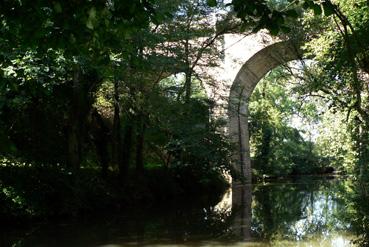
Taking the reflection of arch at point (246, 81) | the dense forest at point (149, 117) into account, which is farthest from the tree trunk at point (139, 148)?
the reflection of arch at point (246, 81)

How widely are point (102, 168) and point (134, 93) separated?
2985 millimetres

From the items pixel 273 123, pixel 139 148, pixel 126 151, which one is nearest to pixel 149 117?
pixel 126 151

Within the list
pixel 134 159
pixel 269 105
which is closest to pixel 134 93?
pixel 134 159

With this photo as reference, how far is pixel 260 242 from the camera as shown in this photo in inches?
311

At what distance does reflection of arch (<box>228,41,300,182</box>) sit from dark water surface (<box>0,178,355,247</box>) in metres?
6.55

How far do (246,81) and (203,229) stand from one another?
14606mm

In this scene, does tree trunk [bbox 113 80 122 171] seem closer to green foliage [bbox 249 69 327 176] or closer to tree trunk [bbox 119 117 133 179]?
tree trunk [bbox 119 117 133 179]

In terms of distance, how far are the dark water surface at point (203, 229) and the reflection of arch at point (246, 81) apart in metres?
6.55

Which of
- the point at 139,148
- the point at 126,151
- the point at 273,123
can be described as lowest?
the point at 126,151

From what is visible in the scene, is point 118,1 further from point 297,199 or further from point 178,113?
point 297,199

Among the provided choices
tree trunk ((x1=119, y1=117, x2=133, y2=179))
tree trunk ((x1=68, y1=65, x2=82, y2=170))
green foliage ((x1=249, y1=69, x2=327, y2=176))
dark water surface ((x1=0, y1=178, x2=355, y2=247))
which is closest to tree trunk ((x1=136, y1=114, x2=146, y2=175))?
tree trunk ((x1=119, y1=117, x2=133, y2=179))

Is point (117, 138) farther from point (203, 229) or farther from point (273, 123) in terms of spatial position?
point (273, 123)

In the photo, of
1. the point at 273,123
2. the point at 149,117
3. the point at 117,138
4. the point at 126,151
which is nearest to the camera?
the point at 149,117

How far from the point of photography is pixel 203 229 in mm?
9711
